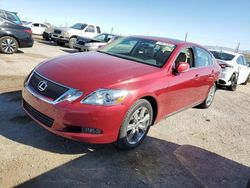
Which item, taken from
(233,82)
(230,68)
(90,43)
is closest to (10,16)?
(90,43)

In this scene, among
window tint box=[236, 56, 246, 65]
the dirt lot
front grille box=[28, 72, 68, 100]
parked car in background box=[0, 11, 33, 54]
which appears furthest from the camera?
window tint box=[236, 56, 246, 65]

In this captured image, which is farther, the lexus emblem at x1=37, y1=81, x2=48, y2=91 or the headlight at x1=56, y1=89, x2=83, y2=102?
the lexus emblem at x1=37, y1=81, x2=48, y2=91

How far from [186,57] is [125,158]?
249cm

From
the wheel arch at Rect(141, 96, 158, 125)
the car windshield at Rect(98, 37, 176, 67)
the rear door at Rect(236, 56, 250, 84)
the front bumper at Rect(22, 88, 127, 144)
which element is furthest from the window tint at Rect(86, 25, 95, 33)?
the front bumper at Rect(22, 88, 127, 144)

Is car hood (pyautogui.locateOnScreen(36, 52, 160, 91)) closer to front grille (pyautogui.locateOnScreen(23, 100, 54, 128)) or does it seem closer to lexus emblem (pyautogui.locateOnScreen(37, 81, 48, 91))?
lexus emblem (pyautogui.locateOnScreen(37, 81, 48, 91))

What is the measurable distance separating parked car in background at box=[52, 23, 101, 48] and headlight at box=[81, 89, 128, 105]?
626 inches

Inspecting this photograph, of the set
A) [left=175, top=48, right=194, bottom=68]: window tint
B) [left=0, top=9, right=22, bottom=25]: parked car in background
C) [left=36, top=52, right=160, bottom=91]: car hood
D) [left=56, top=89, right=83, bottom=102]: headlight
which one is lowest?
[left=56, top=89, right=83, bottom=102]: headlight

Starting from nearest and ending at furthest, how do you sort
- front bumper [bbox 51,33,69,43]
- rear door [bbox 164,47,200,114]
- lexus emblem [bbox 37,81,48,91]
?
1. lexus emblem [bbox 37,81,48,91]
2. rear door [bbox 164,47,200,114]
3. front bumper [bbox 51,33,69,43]

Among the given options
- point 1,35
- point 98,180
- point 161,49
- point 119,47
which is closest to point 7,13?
point 1,35

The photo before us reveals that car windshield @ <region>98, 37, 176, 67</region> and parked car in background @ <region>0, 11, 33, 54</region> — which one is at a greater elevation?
car windshield @ <region>98, 37, 176, 67</region>

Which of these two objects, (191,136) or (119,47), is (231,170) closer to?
(191,136)

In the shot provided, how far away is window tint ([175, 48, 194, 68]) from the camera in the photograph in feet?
15.7

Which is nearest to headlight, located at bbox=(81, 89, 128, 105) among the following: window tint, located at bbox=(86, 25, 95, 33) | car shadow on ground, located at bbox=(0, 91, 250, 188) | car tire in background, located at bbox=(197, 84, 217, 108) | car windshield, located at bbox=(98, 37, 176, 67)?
car shadow on ground, located at bbox=(0, 91, 250, 188)

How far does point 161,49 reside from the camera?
15.8ft
